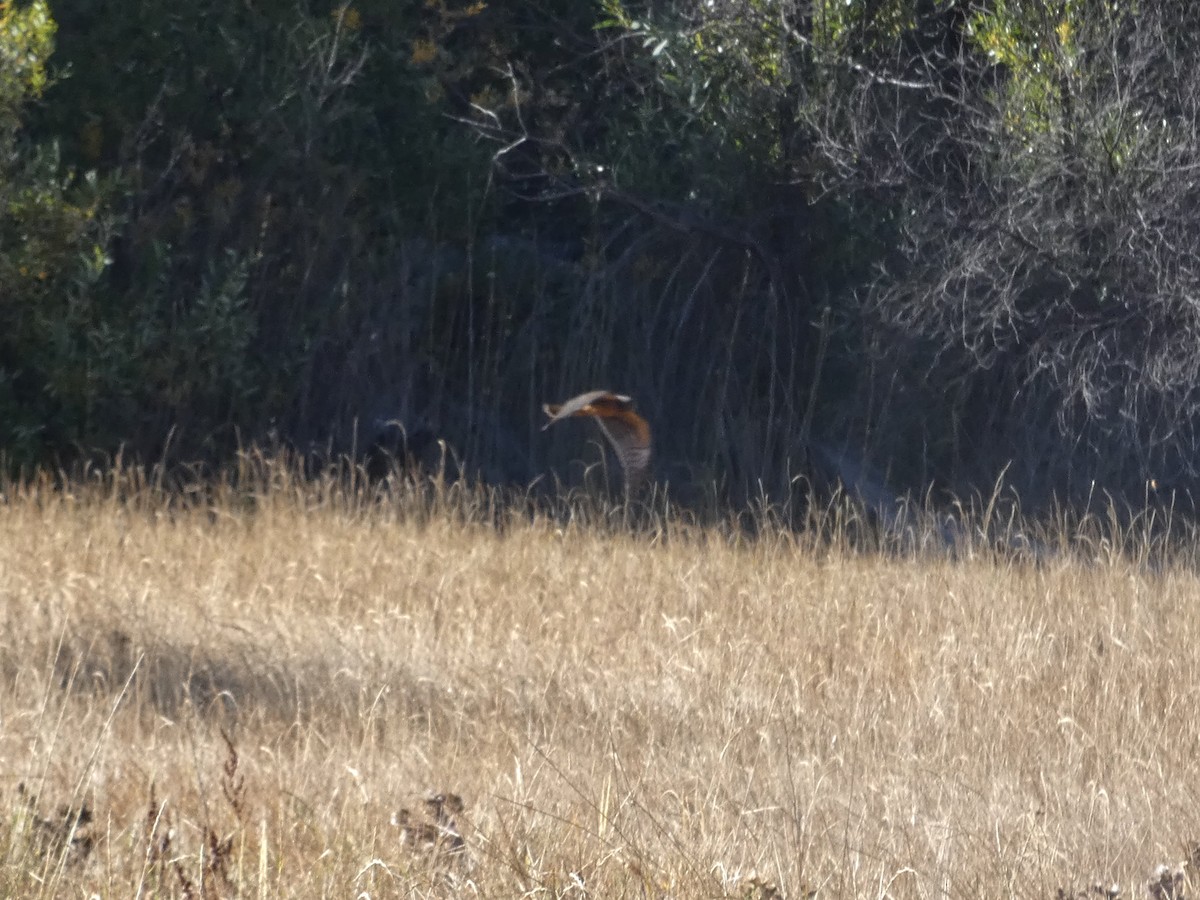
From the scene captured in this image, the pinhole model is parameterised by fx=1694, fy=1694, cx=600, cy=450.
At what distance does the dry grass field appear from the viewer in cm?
364

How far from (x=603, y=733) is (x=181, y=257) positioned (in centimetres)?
579

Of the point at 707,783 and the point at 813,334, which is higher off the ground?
the point at 813,334

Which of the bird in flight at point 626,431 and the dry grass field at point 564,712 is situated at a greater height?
the bird in flight at point 626,431

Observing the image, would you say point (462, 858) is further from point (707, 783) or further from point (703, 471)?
point (703, 471)

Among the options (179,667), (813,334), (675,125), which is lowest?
(179,667)

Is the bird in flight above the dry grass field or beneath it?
above

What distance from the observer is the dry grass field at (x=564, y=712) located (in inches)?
143

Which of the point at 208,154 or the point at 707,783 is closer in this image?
the point at 707,783

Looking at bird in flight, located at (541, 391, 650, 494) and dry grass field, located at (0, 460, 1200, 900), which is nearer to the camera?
dry grass field, located at (0, 460, 1200, 900)

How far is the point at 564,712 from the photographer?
5.18 meters

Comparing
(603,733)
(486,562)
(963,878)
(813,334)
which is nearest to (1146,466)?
(813,334)

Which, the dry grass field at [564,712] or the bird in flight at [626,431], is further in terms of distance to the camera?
the bird in flight at [626,431]

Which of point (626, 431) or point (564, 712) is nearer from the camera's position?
point (564, 712)

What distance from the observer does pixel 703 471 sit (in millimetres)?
10383
